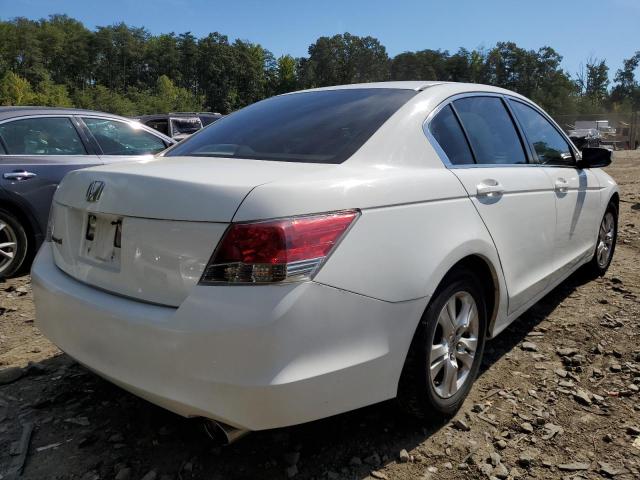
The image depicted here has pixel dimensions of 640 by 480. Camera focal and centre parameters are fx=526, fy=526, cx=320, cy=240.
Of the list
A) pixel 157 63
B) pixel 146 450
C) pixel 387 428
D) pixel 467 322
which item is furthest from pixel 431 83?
pixel 157 63

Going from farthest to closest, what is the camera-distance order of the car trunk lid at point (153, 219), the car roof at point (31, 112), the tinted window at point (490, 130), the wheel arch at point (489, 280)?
the car roof at point (31, 112)
the tinted window at point (490, 130)
the wheel arch at point (489, 280)
the car trunk lid at point (153, 219)

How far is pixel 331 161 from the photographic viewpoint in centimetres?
212

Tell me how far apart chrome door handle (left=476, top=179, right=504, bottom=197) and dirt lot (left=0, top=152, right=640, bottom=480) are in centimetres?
103

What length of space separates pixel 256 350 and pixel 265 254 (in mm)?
302

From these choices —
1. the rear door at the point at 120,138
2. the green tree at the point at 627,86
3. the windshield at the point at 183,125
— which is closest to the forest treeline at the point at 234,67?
the green tree at the point at 627,86

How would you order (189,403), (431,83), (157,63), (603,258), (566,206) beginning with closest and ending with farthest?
(189,403)
(431,83)
(566,206)
(603,258)
(157,63)

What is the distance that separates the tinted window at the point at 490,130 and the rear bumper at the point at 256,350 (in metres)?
1.22

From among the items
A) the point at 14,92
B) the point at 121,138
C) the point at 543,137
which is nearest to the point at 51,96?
the point at 14,92

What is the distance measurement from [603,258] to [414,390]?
3317 millimetres

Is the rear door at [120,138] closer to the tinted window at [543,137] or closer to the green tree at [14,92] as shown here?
the tinted window at [543,137]

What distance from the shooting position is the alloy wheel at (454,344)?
2.25m

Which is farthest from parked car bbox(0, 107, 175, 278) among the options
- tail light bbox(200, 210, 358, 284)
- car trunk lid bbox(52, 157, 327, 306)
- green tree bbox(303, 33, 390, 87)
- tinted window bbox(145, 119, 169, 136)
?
green tree bbox(303, 33, 390, 87)

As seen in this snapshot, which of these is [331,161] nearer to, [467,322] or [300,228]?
[300,228]

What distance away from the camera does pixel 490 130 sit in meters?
3.00
